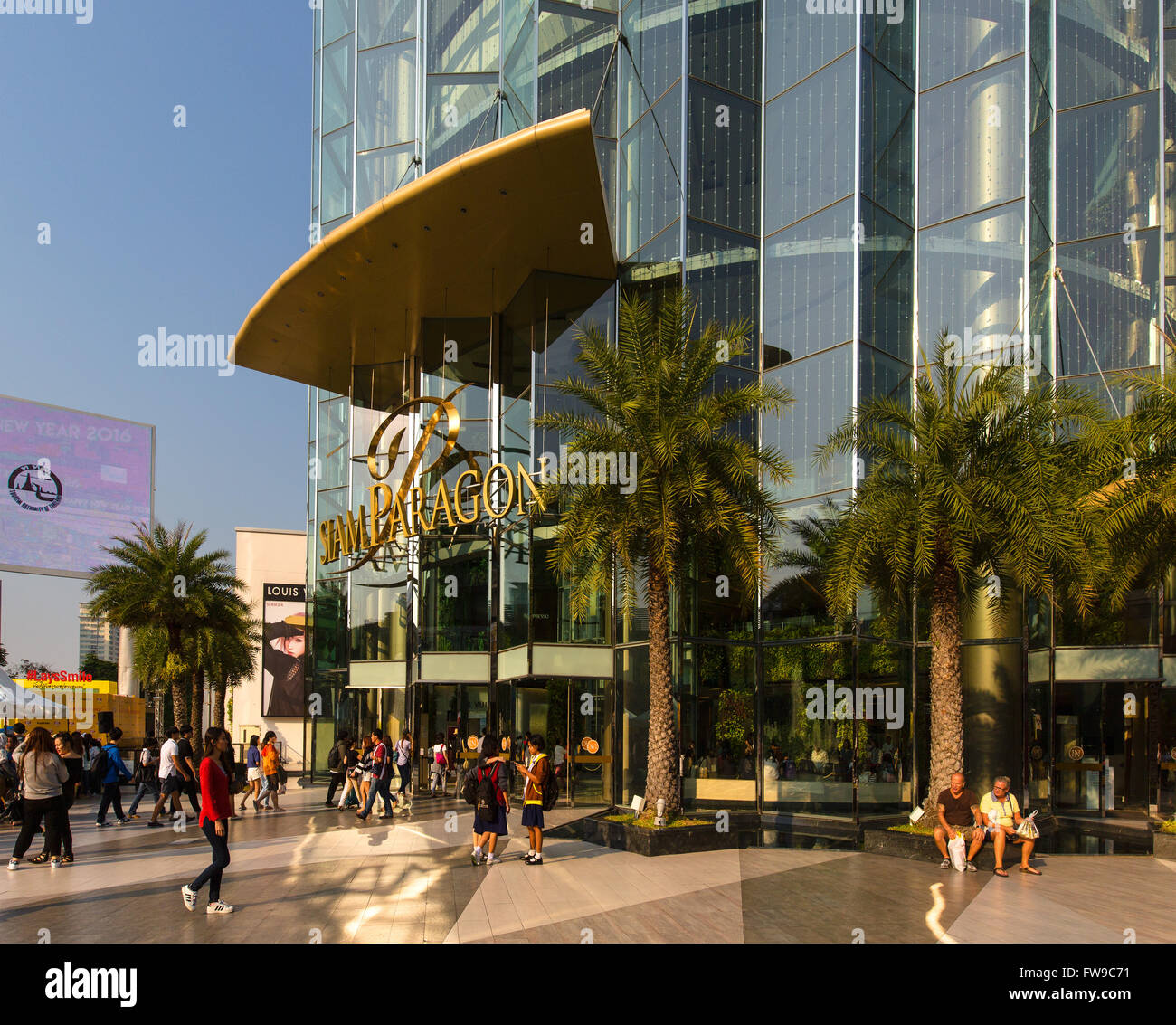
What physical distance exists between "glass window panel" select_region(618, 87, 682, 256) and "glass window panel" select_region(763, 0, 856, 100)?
2631mm

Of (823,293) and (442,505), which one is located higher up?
(823,293)

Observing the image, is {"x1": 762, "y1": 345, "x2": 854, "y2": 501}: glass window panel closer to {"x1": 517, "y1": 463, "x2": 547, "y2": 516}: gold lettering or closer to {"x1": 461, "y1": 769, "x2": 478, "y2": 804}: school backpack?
{"x1": 517, "y1": 463, "x2": 547, "y2": 516}: gold lettering

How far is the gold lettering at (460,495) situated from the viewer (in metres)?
24.0

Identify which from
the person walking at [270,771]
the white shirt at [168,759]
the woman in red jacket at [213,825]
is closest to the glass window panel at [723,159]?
the white shirt at [168,759]

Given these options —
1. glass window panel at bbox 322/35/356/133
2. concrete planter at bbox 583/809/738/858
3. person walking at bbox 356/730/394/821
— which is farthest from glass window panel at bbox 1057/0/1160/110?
glass window panel at bbox 322/35/356/133

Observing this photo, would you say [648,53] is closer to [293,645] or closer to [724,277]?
[724,277]

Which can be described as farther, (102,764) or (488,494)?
(488,494)

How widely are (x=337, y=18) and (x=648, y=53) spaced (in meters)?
15.4

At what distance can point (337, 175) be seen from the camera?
114 ft

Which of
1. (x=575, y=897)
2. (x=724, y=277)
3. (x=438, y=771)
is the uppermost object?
(x=724, y=277)

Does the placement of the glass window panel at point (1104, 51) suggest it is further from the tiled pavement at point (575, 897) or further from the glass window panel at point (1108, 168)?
the tiled pavement at point (575, 897)

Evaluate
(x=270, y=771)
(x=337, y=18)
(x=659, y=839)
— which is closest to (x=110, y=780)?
(x=270, y=771)

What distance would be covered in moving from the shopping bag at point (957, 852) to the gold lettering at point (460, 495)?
1305cm

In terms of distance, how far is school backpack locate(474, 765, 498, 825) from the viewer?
1395 cm
